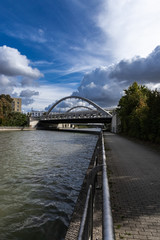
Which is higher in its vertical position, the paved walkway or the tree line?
the tree line

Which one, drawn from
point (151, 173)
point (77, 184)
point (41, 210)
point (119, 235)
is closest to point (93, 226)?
point (119, 235)

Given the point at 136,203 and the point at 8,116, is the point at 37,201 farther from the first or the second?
the point at 8,116

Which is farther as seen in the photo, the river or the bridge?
the bridge

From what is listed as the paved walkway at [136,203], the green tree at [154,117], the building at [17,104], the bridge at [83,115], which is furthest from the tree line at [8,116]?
the paved walkway at [136,203]

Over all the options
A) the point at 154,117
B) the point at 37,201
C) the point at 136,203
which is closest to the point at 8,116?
the point at 154,117

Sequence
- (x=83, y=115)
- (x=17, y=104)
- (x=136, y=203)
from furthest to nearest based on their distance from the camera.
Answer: (x=17, y=104) → (x=83, y=115) → (x=136, y=203)

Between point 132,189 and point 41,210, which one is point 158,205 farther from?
point 41,210

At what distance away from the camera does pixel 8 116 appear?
84750 mm

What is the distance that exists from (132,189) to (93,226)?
88.2 inches

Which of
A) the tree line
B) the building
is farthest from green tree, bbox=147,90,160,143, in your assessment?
the building

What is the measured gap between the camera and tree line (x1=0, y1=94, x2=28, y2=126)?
243 ft

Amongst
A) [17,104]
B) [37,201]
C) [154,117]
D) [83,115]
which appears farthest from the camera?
[17,104]

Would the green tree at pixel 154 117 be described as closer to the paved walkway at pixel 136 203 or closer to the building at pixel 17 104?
the paved walkway at pixel 136 203

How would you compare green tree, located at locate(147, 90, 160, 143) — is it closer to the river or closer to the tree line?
the river
